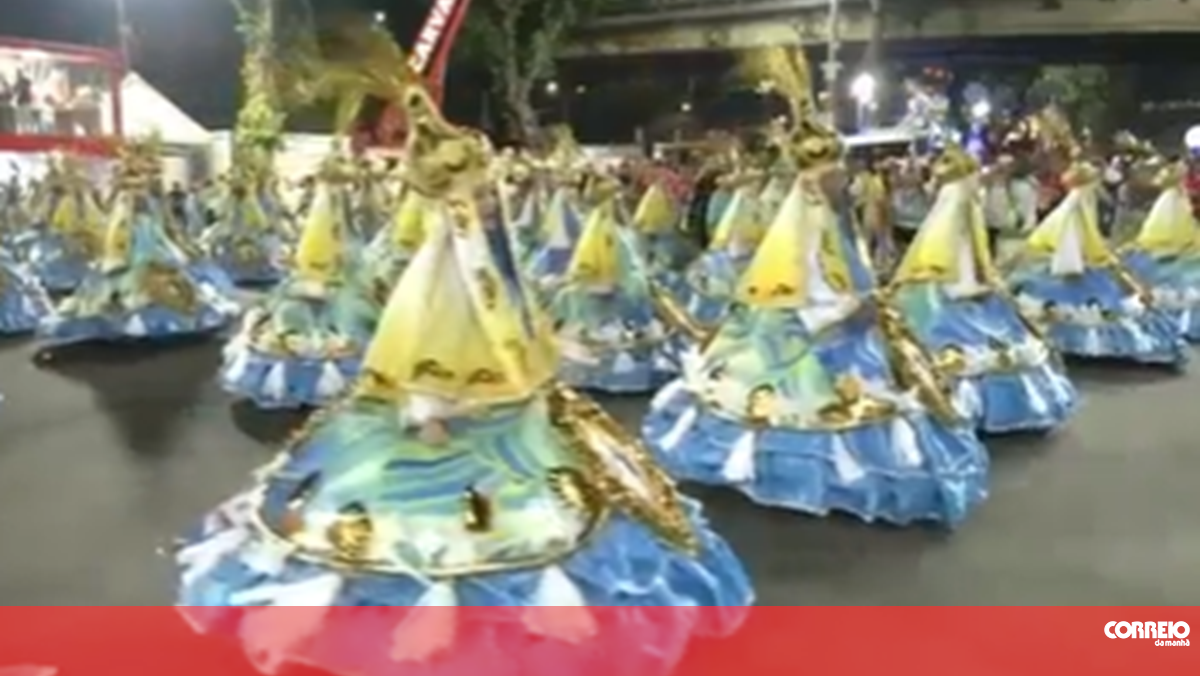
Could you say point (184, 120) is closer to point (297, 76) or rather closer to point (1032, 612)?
point (297, 76)

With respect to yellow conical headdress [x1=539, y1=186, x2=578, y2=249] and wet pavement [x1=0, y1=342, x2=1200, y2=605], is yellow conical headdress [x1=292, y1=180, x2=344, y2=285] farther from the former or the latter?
yellow conical headdress [x1=539, y1=186, x2=578, y2=249]

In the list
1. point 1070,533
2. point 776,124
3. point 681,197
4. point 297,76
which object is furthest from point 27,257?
point 1070,533

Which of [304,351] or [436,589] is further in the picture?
[304,351]

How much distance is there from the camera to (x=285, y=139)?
1288cm

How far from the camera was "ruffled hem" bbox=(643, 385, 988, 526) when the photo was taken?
14.8 ft

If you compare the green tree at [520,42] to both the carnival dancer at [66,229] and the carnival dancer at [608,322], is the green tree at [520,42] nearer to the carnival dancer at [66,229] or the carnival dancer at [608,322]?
the carnival dancer at [66,229]

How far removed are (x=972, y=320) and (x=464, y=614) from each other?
355 cm

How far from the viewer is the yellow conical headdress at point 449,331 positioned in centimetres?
326

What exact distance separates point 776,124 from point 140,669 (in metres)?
3.55

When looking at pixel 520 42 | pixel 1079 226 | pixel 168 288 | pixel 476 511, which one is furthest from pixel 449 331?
pixel 520 42

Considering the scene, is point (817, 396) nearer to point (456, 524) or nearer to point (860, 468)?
point (860, 468)

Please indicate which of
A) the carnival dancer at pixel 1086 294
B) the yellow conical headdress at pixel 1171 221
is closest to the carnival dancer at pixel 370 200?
the carnival dancer at pixel 1086 294

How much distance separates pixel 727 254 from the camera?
26.8 ft

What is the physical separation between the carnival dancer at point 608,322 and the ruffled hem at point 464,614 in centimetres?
347
